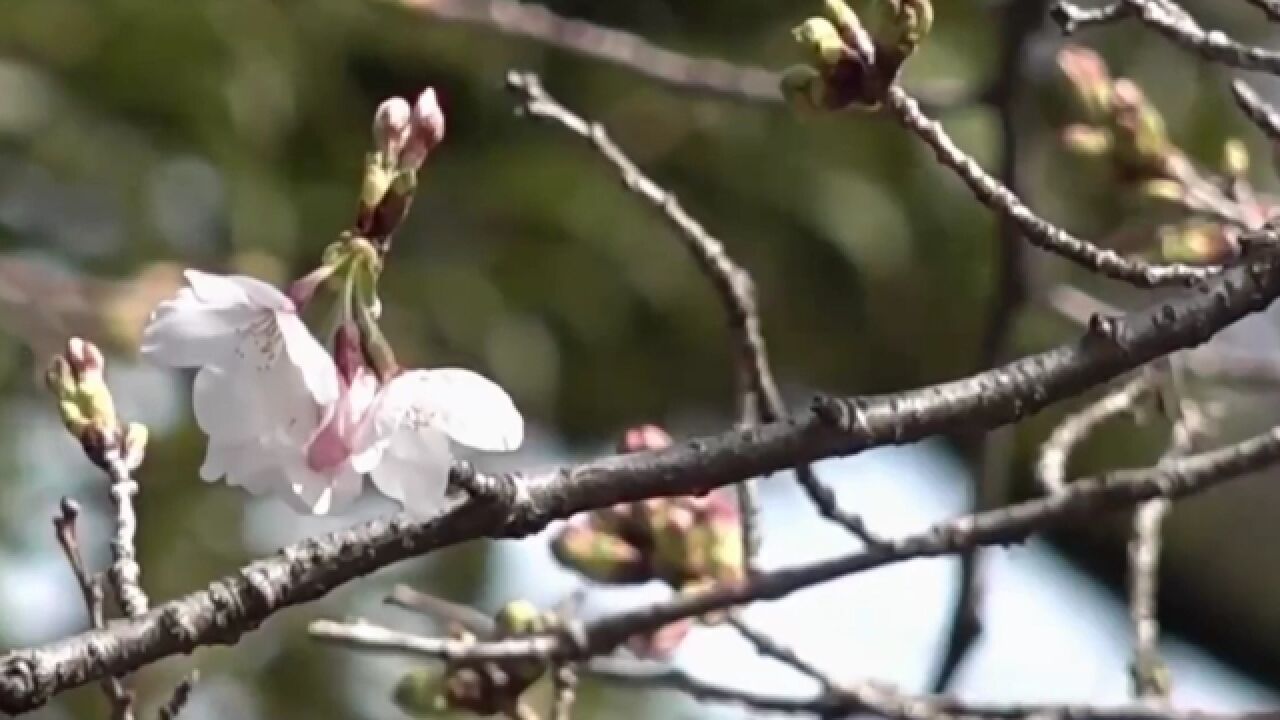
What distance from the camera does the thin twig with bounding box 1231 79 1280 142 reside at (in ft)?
2.11

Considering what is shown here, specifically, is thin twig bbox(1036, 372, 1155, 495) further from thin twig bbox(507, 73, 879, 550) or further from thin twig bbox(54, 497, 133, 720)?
thin twig bbox(54, 497, 133, 720)

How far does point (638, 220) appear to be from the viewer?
6.17 ft

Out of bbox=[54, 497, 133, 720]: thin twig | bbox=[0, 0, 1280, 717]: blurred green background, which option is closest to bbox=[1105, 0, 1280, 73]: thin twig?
bbox=[54, 497, 133, 720]: thin twig

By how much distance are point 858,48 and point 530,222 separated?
1.26 metres

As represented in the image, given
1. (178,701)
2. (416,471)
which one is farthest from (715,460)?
(178,701)

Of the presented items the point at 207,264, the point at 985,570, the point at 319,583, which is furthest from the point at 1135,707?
the point at 207,264

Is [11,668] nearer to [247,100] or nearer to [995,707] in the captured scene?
[995,707]

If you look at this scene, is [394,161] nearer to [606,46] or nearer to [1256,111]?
[1256,111]

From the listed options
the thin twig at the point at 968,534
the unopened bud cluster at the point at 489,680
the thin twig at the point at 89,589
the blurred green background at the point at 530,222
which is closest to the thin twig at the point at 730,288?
the thin twig at the point at 968,534

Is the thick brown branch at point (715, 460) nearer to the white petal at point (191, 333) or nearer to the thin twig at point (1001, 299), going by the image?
the white petal at point (191, 333)

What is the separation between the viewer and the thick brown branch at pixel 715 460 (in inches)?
19.8

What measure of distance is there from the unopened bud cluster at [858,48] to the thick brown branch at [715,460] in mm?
115

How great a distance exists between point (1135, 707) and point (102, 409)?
0.43 meters

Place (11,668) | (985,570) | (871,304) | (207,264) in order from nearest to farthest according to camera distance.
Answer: (11,668) < (985,570) < (207,264) < (871,304)
